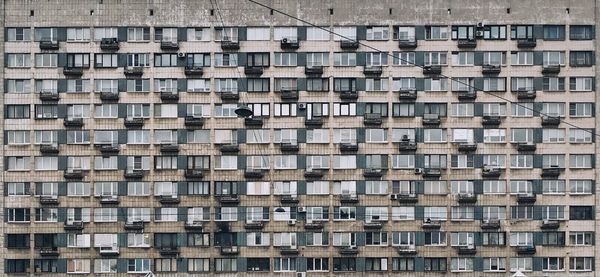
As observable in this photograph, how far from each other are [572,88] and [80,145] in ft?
129

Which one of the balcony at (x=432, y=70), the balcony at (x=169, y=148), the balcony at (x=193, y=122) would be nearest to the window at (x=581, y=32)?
the balcony at (x=432, y=70)

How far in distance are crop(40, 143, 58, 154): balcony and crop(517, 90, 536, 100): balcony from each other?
3688 cm

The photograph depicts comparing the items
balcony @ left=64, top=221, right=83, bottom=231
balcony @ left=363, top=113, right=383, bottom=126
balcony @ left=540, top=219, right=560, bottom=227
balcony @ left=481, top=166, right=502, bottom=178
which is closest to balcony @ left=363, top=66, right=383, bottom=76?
balcony @ left=363, top=113, right=383, bottom=126

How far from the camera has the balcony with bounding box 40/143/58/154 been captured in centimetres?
8656

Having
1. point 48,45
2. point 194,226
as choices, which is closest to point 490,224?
point 194,226

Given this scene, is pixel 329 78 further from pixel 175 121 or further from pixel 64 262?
pixel 64 262

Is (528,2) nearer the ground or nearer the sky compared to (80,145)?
nearer the sky

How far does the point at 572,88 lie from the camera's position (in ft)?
285

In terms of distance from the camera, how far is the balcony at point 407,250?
86.4 m

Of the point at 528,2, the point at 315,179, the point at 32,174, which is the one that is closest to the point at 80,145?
the point at 32,174

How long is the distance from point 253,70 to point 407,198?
15.8 metres

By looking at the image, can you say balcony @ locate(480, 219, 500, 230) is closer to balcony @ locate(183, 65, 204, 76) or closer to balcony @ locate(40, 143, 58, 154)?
balcony @ locate(183, 65, 204, 76)

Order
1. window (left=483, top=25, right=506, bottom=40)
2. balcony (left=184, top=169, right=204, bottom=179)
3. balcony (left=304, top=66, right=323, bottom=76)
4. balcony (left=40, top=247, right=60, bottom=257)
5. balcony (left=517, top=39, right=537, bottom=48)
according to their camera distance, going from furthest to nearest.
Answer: window (left=483, top=25, right=506, bottom=40), balcony (left=517, top=39, right=537, bottom=48), balcony (left=304, top=66, right=323, bottom=76), balcony (left=184, top=169, right=204, bottom=179), balcony (left=40, top=247, right=60, bottom=257)

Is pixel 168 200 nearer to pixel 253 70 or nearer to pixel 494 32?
pixel 253 70
